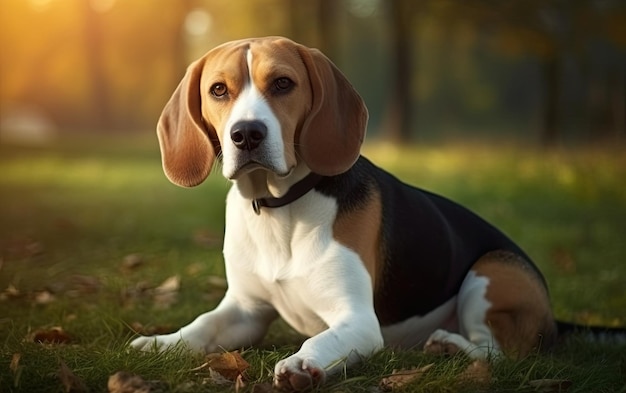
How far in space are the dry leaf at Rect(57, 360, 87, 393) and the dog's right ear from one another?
3.61 ft

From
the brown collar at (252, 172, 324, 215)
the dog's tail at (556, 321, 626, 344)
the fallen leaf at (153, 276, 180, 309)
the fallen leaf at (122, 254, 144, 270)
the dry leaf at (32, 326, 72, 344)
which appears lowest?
the fallen leaf at (122, 254, 144, 270)

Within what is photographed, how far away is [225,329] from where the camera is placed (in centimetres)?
417

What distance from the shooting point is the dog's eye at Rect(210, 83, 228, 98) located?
12.0ft

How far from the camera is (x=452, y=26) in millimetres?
23156

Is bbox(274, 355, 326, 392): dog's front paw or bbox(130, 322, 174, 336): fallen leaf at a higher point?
bbox(274, 355, 326, 392): dog's front paw

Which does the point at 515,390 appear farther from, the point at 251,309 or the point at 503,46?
the point at 503,46

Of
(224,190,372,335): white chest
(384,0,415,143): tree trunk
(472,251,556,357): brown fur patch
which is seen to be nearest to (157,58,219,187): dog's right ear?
(224,190,372,335): white chest

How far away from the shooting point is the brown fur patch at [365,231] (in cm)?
387

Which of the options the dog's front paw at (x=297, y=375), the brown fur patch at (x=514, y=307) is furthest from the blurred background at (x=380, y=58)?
the dog's front paw at (x=297, y=375)

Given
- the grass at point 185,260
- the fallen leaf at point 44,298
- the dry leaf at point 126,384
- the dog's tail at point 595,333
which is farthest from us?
the fallen leaf at point 44,298

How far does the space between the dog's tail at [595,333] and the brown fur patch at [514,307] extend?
0.28 m

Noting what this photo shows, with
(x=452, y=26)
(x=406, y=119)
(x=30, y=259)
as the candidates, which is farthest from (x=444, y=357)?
(x=452, y=26)

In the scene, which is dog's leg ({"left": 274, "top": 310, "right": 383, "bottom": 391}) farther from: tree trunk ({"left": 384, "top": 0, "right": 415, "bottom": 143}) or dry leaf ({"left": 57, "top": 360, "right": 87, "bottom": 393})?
tree trunk ({"left": 384, "top": 0, "right": 415, "bottom": 143})

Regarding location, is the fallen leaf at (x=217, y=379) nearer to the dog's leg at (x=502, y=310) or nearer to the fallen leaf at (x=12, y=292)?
the dog's leg at (x=502, y=310)
